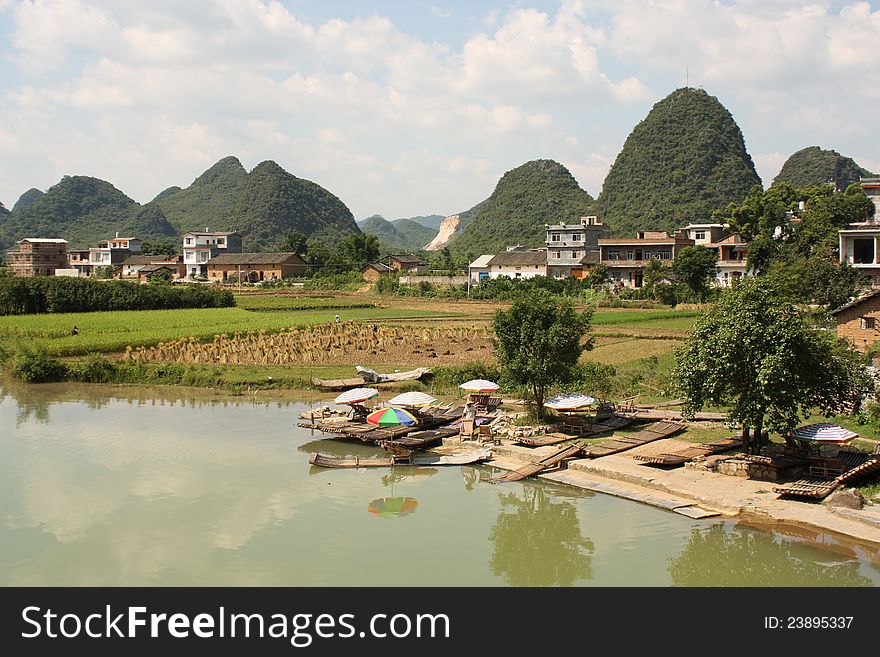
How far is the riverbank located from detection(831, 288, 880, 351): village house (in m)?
10.8

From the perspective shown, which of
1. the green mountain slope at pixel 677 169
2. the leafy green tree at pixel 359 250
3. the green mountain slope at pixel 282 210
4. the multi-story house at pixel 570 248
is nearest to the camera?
Answer: the multi-story house at pixel 570 248

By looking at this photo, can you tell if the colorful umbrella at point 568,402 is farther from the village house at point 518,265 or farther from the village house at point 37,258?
the village house at point 37,258

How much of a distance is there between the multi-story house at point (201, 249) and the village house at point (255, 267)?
7.77ft

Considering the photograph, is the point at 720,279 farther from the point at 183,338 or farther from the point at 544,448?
the point at 544,448

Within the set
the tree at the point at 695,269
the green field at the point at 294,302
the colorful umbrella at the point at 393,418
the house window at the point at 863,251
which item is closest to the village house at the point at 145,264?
the green field at the point at 294,302

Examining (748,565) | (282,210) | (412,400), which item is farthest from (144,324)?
(282,210)

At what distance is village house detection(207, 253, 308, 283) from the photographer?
82938 millimetres

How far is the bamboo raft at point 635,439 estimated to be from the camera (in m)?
17.4

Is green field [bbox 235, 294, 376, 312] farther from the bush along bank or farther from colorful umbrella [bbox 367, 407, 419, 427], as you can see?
colorful umbrella [bbox 367, 407, 419, 427]

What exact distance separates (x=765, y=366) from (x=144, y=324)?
1398 inches

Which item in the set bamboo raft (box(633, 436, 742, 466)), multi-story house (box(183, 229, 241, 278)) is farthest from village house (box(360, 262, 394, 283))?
bamboo raft (box(633, 436, 742, 466))

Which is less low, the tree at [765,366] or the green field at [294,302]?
the green field at [294,302]

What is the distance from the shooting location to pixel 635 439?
60.3ft

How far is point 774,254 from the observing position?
5191 centimetres
